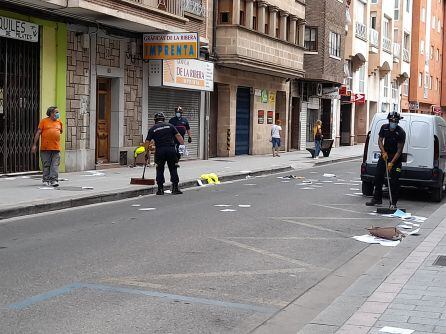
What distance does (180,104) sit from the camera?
25266 millimetres

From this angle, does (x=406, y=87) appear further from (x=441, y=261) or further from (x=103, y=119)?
(x=441, y=261)

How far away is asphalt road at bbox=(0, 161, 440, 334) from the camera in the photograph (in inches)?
223

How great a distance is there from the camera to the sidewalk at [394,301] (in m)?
5.26

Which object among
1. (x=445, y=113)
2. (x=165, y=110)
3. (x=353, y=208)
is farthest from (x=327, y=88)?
(x=445, y=113)

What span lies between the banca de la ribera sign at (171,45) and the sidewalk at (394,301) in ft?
44.3

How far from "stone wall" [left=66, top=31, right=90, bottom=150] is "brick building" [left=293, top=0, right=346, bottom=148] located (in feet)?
61.7

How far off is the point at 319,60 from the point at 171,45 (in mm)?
16583

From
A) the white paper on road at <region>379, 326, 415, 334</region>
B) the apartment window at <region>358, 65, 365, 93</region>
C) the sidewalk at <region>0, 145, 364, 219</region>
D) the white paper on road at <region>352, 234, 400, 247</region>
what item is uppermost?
the apartment window at <region>358, 65, 365, 93</region>

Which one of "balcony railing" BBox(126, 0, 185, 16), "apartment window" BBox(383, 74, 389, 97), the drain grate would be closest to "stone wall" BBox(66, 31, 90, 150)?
"balcony railing" BBox(126, 0, 185, 16)

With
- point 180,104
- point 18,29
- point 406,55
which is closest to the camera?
point 18,29

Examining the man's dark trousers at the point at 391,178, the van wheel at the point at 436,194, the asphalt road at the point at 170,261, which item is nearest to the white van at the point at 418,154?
the van wheel at the point at 436,194

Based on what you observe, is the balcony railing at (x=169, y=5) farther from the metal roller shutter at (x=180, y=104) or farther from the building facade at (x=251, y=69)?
the building facade at (x=251, y=69)

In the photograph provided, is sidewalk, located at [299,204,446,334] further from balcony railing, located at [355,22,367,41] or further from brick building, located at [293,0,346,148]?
balcony railing, located at [355,22,367,41]

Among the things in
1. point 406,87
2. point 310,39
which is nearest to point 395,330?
point 310,39
